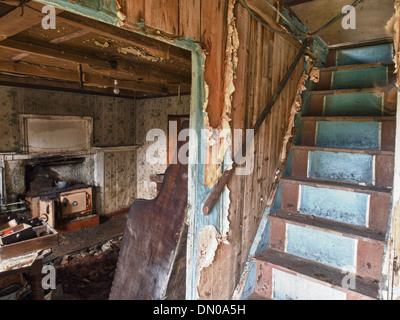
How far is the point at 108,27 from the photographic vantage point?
6.75 feet

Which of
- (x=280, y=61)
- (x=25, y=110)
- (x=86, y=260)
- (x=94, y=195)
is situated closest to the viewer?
(x=280, y=61)

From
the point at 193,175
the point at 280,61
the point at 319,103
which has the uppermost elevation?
the point at 280,61

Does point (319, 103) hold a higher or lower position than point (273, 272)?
higher

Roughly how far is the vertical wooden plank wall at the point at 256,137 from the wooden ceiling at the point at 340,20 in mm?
1648

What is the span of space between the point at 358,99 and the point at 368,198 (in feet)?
3.20

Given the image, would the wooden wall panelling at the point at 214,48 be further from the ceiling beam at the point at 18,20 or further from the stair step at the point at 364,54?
the stair step at the point at 364,54

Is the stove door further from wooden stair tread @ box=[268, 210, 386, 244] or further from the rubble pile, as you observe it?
wooden stair tread @ box=[268, 210, 386, 244]

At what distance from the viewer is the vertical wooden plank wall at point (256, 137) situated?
1.71 metres

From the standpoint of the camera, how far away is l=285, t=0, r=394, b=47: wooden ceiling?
343cm

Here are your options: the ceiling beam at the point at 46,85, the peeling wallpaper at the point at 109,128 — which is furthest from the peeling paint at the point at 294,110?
the ceiling beam at the point at 46,85

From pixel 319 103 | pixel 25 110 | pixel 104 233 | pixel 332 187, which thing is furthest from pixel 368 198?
pixel 25 110

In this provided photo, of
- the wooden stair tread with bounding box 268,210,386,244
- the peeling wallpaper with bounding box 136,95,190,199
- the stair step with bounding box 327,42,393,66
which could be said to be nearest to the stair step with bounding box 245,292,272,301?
the wooden stair tread with bounding box 268,210,386,244

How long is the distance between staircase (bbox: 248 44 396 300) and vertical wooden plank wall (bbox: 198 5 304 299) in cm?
19
